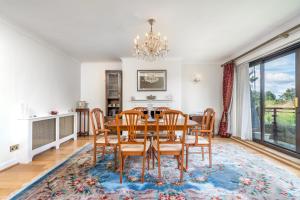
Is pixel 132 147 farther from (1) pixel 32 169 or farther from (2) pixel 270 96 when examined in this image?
(2) pixel 270 96

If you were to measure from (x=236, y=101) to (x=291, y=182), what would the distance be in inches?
119

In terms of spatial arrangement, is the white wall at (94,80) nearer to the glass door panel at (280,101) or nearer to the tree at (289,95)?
the glass door panel at (280,101)

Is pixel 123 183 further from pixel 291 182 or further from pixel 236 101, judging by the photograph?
pixel 236 101

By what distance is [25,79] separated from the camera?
3141 millimetres

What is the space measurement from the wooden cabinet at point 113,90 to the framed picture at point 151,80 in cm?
69

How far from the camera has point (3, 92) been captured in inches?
104

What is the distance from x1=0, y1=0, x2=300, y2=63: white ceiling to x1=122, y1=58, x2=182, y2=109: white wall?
1.00 meters

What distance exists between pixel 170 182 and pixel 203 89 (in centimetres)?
403

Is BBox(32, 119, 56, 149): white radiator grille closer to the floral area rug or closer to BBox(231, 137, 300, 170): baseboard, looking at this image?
the floral area rug

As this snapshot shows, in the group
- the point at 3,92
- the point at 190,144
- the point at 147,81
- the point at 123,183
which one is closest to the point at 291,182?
the point at 190,144

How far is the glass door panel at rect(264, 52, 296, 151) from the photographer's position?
3156 millimetres

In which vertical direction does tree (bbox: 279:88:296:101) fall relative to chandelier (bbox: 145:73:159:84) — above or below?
below

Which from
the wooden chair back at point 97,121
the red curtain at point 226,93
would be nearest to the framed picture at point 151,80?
the red curtain at point 226,93

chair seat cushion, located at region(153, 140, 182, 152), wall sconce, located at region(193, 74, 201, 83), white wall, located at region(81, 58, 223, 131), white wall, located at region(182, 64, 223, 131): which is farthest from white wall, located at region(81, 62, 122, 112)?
chair seat cushion, located at region(153, 140, 182, 152)
